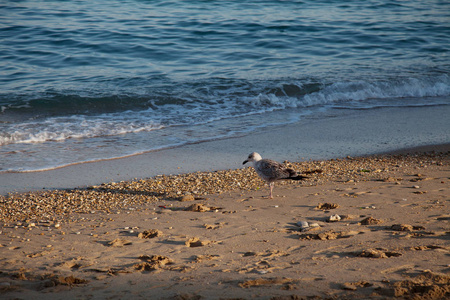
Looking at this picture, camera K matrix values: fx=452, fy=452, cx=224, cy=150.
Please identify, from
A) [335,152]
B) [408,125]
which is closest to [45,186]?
[335,152]

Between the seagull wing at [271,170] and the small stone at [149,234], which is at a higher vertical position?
the seagull wing at [271,170]

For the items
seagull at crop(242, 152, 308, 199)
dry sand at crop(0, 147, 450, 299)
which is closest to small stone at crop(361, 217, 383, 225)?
dry sand at crop(0, 147, 450, 299)

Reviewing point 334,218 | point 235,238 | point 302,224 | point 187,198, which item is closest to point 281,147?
point 187,198

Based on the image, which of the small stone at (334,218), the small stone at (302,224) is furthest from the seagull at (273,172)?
the small stone at (302,224)

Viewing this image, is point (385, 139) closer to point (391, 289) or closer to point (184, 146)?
point (184, 146)

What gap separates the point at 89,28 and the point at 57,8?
3504 millimetres

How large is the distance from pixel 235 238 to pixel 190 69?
1059 centimetres

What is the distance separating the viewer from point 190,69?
575 inches

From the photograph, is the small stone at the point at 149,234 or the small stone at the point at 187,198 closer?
the small stone at the point at 149,234

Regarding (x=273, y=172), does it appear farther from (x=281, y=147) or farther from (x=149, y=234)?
(x=281, y=147)

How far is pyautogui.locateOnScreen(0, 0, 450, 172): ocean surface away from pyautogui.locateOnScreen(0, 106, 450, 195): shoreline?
454mm

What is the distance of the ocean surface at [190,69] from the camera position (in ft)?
32.2

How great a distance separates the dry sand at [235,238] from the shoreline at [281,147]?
58 cm

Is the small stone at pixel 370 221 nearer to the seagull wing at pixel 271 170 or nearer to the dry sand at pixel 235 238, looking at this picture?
the dry sand at pixel 235 238
